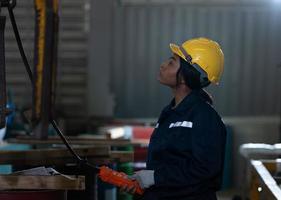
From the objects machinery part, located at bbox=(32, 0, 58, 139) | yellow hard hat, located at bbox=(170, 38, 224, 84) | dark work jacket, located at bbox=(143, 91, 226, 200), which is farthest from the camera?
machinery part, located at bbox=(32, 0, 58, 139)

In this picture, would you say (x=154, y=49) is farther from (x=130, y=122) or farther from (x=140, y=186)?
(x=140, y=186)

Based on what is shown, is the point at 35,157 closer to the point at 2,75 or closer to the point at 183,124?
the point at 2,75

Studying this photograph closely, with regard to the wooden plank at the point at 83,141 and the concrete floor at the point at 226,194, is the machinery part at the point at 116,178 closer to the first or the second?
the wooden plank at the point at 83,141

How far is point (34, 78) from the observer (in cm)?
329

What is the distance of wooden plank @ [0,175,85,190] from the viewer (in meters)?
2.60

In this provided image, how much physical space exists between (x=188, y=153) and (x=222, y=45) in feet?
17.8

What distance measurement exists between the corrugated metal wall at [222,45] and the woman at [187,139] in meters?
5.09

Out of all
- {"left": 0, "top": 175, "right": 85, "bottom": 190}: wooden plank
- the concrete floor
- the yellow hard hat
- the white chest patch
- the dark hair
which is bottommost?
the concrete floor

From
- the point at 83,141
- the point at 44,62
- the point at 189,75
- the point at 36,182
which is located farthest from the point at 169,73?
the point at 83,141

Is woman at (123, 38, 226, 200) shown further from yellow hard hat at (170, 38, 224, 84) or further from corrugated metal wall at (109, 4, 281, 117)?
corrugated metal wall at (109, 4, 281, 117)

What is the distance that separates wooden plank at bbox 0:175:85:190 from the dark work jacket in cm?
47

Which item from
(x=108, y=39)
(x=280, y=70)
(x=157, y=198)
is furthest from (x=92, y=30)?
(x=157, y=198)

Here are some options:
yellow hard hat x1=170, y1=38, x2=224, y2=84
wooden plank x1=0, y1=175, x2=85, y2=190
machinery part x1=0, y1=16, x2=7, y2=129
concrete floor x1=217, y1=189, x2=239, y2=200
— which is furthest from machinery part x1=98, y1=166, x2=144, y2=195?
concrete floor x1=217, y1=189, x2=239, y2=200

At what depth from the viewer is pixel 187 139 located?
2.87 m
